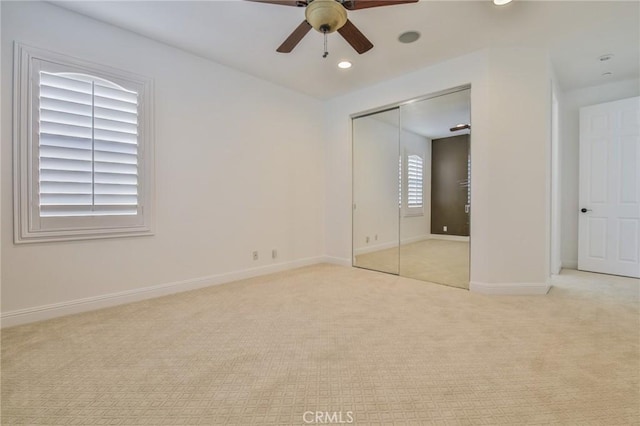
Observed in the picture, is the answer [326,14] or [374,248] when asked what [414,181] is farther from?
[326,14]

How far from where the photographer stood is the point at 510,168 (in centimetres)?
315

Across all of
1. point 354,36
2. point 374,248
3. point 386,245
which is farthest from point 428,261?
point 354,36

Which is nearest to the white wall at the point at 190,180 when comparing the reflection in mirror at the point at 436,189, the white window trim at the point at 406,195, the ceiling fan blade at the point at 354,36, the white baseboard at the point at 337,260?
the white baseboard at the point at 337,260

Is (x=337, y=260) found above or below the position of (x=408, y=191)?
below

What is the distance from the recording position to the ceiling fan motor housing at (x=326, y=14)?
192 cm

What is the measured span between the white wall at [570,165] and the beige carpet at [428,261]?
1836mm

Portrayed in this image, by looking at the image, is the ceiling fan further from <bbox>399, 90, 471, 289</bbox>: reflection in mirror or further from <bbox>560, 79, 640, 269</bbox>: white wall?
<bbox>560, 79, 640, 269</bbox>: white wall

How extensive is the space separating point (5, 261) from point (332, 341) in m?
2.65

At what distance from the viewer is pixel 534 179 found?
3.12m

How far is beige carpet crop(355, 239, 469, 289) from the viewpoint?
373 cm

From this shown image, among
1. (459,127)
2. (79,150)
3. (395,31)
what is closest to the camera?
(79,150)

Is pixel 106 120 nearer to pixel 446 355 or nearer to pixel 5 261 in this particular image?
pixel 5 261
